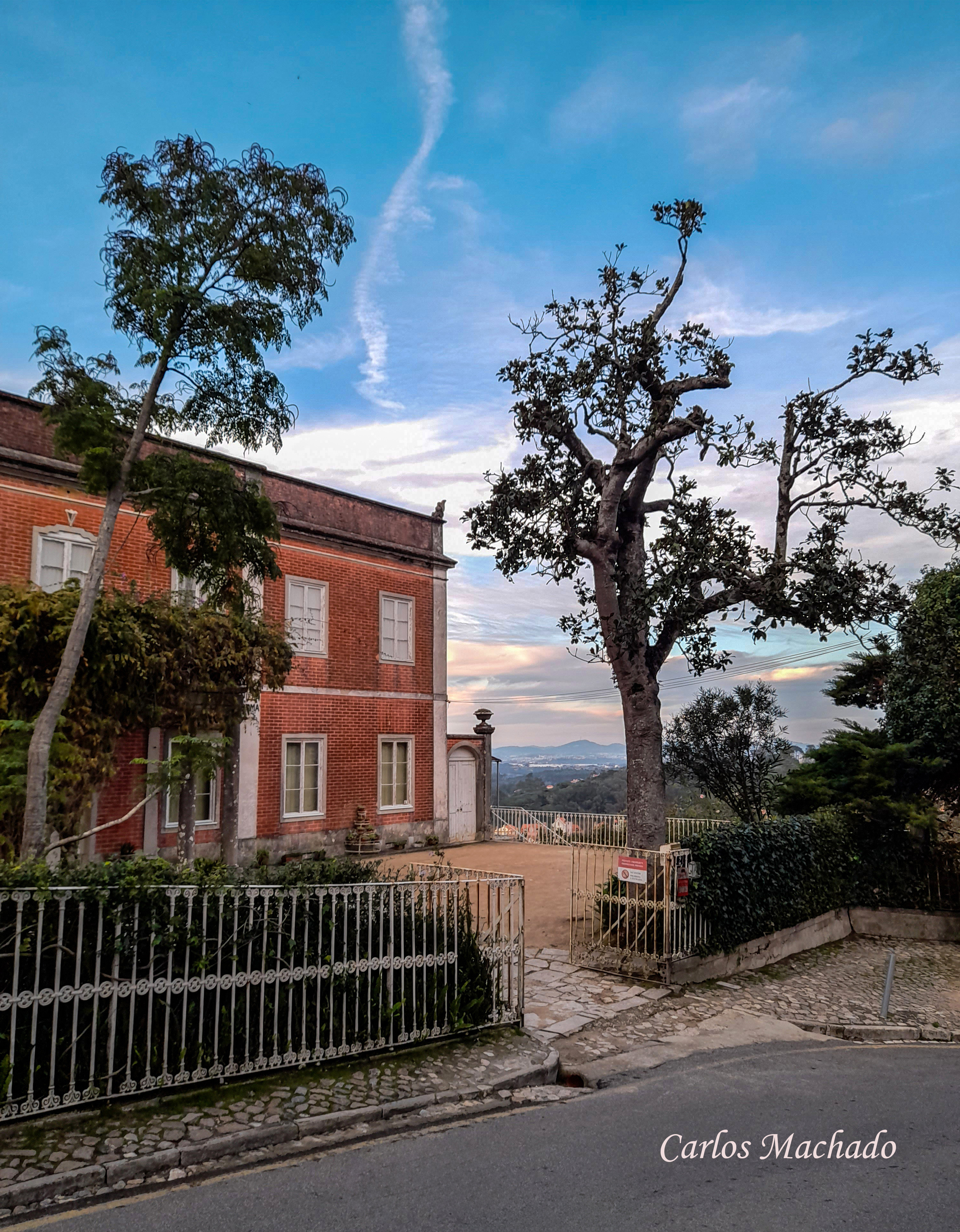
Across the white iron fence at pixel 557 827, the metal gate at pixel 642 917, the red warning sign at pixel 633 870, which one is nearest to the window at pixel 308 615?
the white iron fence at pixel 557 827

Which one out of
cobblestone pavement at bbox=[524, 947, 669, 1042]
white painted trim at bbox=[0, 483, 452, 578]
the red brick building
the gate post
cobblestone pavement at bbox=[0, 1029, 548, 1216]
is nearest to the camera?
cobblestone pavement at bbox=[0, 1029, 548, 1216]

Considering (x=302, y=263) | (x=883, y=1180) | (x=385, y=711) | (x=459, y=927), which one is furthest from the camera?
(x=385, y=711)

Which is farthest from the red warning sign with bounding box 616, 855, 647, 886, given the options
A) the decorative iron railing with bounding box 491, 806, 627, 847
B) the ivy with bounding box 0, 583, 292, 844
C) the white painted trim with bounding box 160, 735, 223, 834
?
→ the decorative iron railing with bounding box 491, 806, 627, 847

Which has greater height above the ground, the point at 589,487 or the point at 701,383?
the point at 701,383

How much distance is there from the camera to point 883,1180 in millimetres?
4793

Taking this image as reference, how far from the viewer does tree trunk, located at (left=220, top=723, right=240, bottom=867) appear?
15391 millimetres

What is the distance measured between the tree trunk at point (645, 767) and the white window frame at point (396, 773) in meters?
9.14

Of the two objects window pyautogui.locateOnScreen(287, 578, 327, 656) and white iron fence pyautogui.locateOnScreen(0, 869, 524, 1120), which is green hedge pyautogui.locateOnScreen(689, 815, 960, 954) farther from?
window pyautogui.locateOnScreen(287, 578, 327, 656)

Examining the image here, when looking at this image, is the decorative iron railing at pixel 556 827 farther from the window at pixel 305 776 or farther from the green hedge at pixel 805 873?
the green hedge at pixel 805 873

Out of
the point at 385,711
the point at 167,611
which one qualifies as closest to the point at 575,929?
the point at 167,611

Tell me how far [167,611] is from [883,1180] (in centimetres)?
1113

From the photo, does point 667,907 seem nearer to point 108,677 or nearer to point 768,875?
point 768,875

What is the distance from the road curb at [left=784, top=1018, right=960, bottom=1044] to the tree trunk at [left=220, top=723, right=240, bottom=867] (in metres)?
10.6

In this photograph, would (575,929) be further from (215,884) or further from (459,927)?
(215,884)
